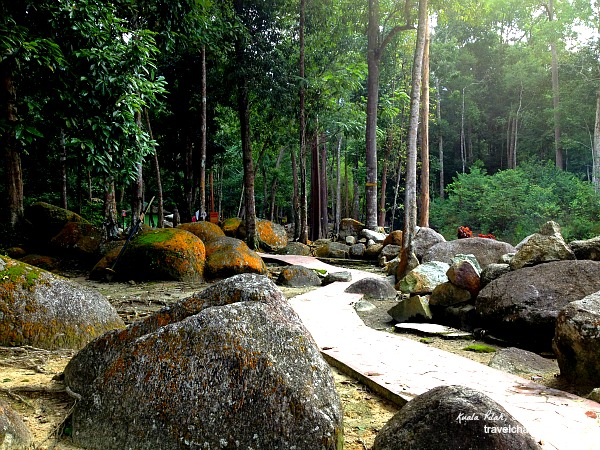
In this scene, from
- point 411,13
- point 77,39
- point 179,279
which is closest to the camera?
point 77,39

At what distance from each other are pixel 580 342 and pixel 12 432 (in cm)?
396

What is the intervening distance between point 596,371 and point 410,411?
2.17m

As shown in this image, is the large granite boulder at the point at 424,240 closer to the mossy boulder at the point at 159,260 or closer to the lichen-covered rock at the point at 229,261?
the lichen-covered rock at the point at 229,261

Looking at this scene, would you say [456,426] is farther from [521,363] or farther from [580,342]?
[521,363]

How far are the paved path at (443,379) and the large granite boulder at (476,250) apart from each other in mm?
5063

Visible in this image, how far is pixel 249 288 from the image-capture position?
2969 mm

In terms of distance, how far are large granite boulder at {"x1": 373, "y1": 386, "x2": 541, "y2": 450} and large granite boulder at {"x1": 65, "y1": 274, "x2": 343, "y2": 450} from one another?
1.18ft

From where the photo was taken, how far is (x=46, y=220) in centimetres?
1323

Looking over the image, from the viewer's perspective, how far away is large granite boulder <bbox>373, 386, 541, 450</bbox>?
205cm

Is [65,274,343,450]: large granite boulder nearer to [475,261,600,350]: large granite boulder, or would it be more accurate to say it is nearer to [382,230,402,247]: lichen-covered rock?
[475,261,600,350]: large granite boulder

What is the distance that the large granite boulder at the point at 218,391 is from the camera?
88.1 inches

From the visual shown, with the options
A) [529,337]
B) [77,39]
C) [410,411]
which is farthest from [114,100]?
[529,337]

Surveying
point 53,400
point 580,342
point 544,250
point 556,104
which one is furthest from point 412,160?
point 556,104

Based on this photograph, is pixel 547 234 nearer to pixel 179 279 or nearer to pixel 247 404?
pixel 247 404
